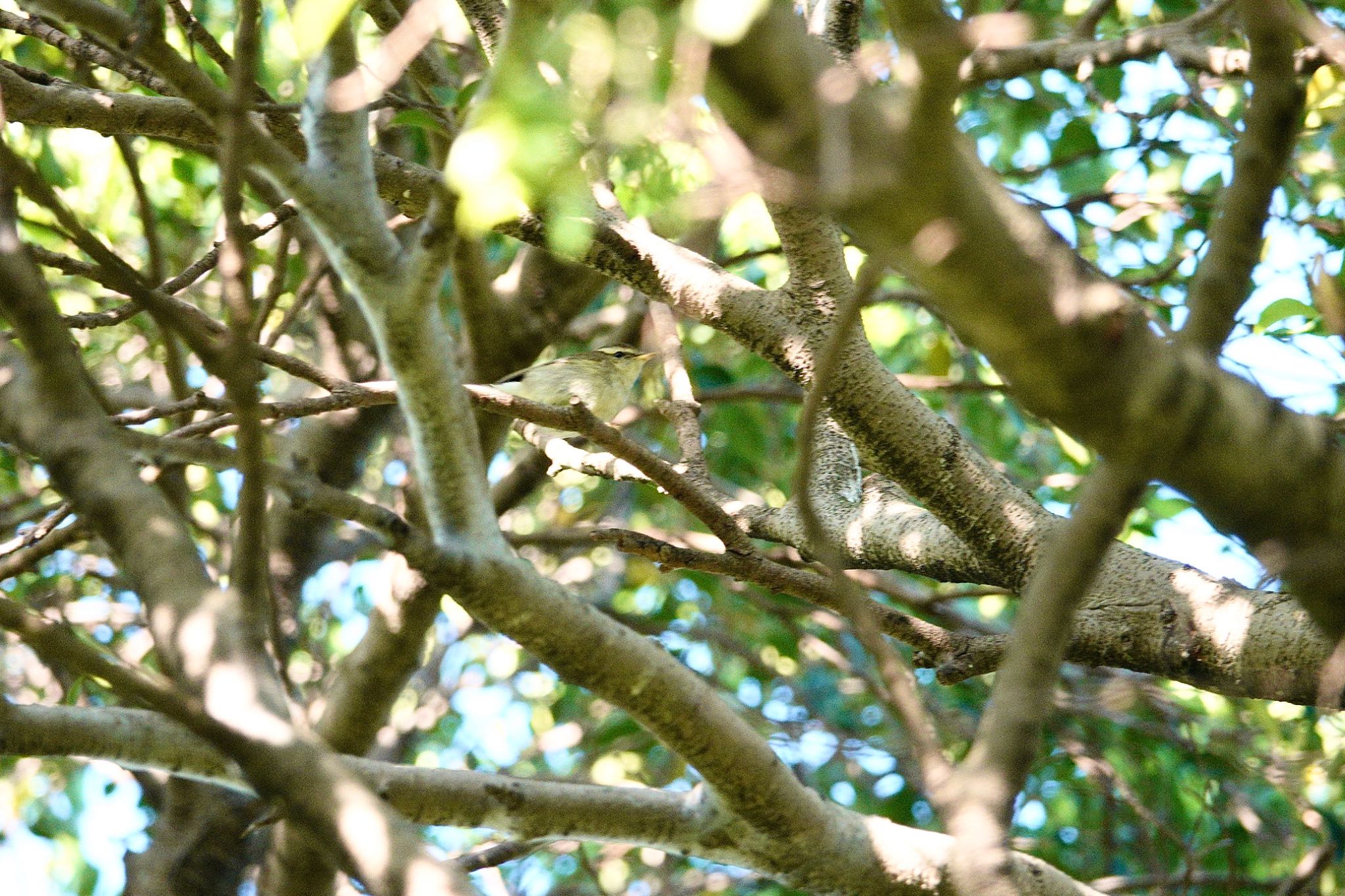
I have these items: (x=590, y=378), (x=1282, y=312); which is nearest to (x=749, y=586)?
(x=590, y=378)

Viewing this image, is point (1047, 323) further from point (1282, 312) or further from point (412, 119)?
point (1282, 312)

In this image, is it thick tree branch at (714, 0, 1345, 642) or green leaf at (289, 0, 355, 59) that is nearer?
thick tree branch at (714, 0, 1345, 642)

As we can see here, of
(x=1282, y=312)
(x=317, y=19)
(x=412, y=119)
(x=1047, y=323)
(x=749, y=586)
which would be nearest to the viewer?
(x=1047, y=323)

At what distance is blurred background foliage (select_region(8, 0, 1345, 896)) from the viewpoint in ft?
14.9

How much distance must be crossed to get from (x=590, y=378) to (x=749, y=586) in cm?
132

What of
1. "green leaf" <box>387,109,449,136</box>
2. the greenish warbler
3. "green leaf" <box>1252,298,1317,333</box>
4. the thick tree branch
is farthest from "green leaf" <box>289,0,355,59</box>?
the greenish warbler

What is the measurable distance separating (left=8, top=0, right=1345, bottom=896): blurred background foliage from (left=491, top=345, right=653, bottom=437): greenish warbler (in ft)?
0.89

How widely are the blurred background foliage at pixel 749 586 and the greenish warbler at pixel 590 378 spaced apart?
27cm

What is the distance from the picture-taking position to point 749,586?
575 cm

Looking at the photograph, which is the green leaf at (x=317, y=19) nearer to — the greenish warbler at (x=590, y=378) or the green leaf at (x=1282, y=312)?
the green leaf at (x=1282, y=312)

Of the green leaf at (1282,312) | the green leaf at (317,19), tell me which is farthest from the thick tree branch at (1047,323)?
the green leaf at (1282,312)

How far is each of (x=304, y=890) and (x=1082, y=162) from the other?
4.85 meters

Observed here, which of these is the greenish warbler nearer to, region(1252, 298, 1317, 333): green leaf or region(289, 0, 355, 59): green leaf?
region(1252, 298, 1317, 333): green leaf

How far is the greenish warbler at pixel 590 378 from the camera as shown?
5.92 m
